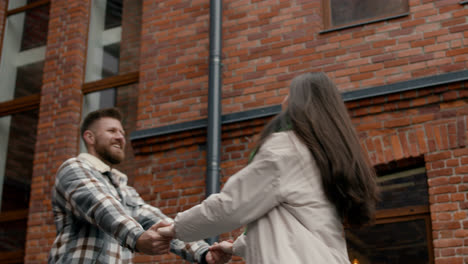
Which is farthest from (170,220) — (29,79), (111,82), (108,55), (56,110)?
(29,79)

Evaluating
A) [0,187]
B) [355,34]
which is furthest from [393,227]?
[0,187]

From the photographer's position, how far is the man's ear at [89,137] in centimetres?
469

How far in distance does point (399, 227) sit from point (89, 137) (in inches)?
126

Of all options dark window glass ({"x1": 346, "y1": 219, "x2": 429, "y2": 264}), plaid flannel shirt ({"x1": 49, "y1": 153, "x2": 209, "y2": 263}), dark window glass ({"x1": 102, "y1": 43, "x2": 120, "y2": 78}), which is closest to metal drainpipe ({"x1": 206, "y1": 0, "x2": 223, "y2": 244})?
dark window glass ({"x1": 346, "y1": 219, "x2": 429, "y2": 264})

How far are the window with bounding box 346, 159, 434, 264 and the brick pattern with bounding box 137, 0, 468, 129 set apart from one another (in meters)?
0.96

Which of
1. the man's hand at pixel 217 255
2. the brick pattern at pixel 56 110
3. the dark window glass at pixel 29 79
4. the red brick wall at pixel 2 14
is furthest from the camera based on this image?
the red brick wall at pixel 2 14

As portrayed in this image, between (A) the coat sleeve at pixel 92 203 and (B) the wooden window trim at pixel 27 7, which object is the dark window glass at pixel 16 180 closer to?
(B) the wooden window trim at pixel 27 7

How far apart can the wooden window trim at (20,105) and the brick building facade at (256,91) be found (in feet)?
1.50

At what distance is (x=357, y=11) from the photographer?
7.26 m

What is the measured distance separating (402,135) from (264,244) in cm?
369

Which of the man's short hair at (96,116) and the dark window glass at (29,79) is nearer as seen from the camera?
the man's short hair at (96,116)

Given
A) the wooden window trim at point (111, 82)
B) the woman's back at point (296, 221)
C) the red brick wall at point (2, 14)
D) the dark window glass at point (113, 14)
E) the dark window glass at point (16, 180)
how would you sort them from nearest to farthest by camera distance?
the woman's back at point (296, 221), the wooden window trim at point (111, 82), the dark window glass at point (16, 180), the dark window glass at point (113, 14), the red brick wall at point (2, 14)

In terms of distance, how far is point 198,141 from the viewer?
743 cm

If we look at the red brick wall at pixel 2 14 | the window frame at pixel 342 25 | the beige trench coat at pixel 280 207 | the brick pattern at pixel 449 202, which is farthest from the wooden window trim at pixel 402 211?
the red brick wall at pixel 2 14
